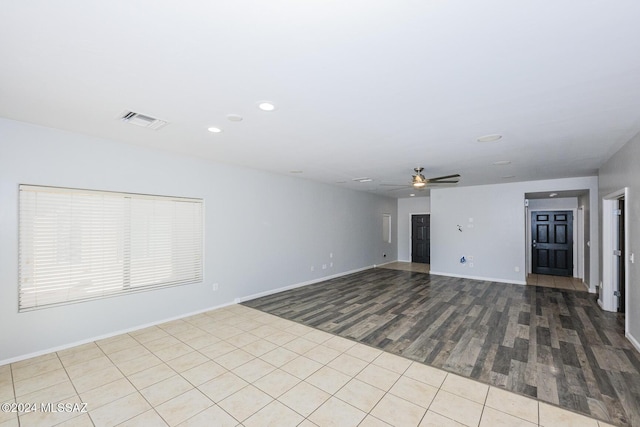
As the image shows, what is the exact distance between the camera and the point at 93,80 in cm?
221

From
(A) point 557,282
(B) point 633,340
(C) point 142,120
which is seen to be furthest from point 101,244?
(A) point 557,282

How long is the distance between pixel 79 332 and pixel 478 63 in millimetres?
5086

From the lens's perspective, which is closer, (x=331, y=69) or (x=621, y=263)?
(x=331, y=69)

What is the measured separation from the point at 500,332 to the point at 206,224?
190 inches

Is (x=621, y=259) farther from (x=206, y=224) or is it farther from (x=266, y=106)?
(x=206, y=224)

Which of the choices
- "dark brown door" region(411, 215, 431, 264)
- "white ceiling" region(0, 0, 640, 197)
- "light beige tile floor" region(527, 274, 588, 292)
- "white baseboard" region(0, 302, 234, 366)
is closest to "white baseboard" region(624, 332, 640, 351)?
"white ceiling" region(0, 0, 640, 197)

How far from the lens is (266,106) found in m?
2.65

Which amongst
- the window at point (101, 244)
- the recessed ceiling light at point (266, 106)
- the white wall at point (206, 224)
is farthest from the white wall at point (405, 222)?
the recessed ceiling light at point (266, 106)

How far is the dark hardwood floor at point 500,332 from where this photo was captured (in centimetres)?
263

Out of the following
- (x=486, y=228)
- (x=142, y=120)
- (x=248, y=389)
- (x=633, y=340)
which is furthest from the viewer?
(x=486, y=228)

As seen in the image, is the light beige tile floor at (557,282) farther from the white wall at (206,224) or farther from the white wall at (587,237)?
the white wall at (206,224)

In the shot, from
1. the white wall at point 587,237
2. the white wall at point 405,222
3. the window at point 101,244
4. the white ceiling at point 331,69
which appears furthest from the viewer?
the white wall at point 405,222

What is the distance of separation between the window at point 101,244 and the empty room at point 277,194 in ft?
0.08

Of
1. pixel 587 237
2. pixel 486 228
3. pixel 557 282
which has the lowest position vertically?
pixel 557 282
